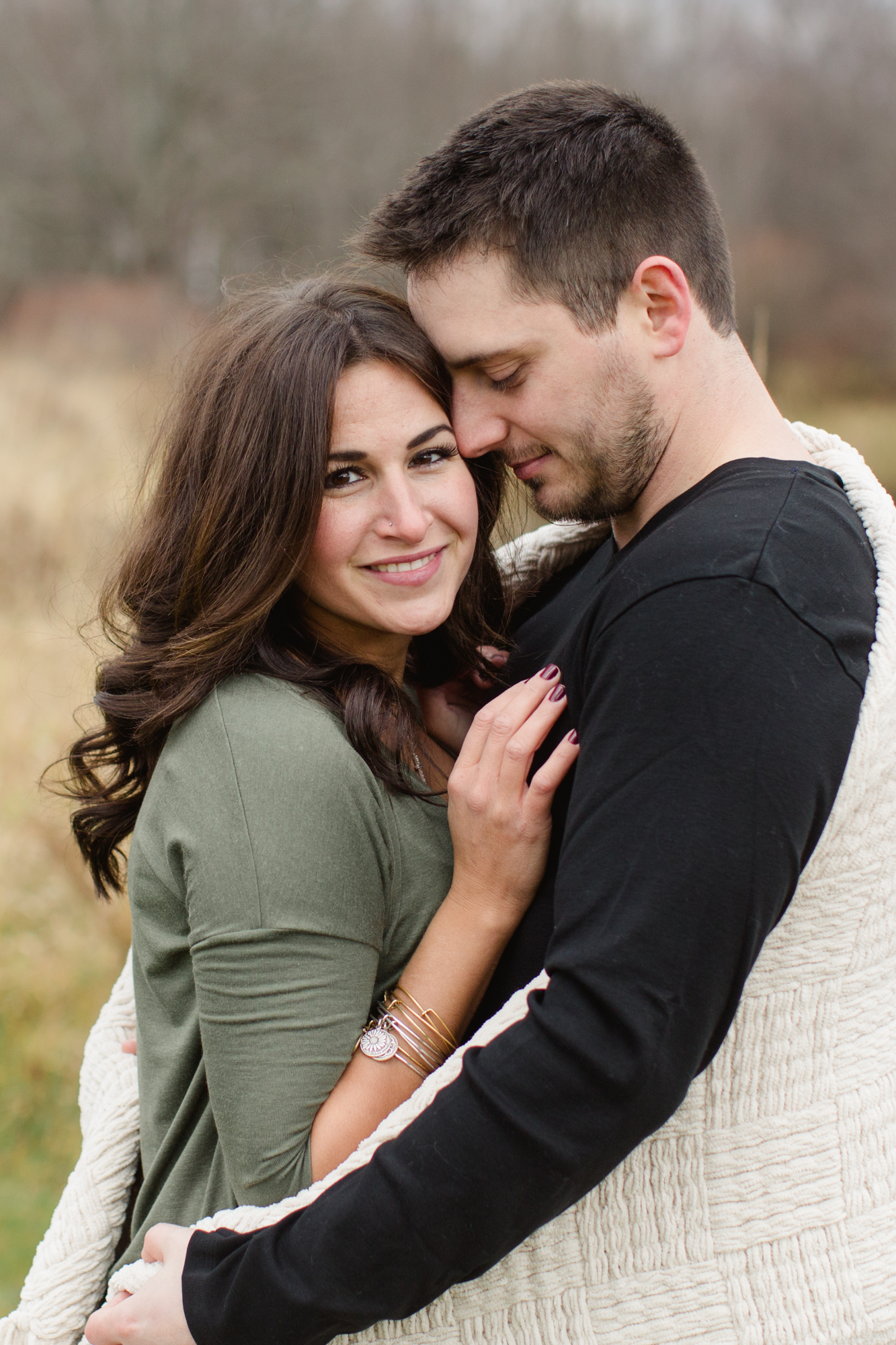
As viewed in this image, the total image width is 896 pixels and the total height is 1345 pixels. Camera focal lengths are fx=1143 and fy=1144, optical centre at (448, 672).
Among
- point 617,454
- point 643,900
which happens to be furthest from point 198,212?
point 643,900

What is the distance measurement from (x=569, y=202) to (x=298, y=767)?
910 mm

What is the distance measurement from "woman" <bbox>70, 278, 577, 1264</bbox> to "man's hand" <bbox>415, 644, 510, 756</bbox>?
4.6 inches

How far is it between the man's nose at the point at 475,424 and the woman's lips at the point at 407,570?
196 mm

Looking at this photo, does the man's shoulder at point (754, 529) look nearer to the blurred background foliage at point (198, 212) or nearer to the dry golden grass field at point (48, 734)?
the blurred background foliage at point (198, 212)

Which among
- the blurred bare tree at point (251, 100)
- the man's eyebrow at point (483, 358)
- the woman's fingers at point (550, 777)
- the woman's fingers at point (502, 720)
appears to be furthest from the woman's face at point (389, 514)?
the blurred bare tree at point (251, 100)

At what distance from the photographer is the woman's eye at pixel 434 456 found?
198 cm

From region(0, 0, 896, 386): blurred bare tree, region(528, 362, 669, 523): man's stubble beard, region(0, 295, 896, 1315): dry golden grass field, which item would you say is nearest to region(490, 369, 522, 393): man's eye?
region(528, 362, 669, 523): man's stubble beard

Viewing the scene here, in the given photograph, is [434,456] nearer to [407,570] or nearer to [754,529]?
[407,570]

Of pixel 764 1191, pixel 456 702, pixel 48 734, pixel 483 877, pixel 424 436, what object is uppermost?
pixel 424 436

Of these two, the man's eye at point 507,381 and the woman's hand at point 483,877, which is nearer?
the woman's hand at point 483,877

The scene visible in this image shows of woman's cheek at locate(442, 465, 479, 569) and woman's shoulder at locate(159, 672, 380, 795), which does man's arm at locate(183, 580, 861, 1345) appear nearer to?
woman's shoulder at locate(159, 672, 380, 795)

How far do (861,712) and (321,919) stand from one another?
0.76 m

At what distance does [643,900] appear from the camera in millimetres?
1221

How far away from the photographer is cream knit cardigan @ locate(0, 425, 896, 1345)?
4.75 ft
